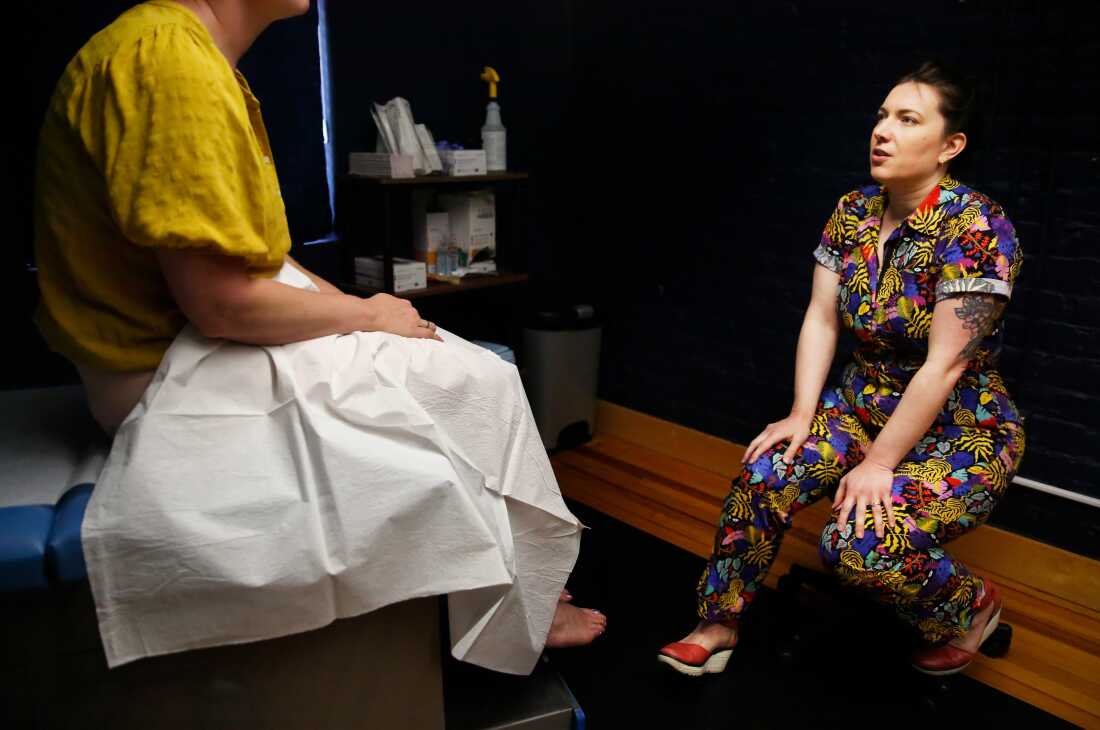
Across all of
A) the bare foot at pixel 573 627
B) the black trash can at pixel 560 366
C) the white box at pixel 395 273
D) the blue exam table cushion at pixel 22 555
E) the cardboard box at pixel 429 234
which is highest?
the cardboard box at pixel 429 234

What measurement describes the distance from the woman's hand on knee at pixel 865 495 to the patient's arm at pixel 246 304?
1.00 meters

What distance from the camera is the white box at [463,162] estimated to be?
102 inches

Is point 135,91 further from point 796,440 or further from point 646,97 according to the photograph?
point 646,97

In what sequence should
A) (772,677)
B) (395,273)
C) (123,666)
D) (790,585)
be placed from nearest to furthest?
1. (123,666)
2. (772,677)
3. (790,585)
4. (395,273)

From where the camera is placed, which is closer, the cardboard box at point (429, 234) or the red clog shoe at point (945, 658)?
the red clog shoe at point (945, 658)

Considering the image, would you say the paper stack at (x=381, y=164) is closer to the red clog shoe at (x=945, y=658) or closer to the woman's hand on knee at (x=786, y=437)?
the woman's hand on knee at (x=786, y=437)

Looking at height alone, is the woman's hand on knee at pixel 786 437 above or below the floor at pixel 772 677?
above

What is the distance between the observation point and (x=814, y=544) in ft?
7.91

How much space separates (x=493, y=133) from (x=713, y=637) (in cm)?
170

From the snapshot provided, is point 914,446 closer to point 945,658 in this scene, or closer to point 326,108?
point 945,658

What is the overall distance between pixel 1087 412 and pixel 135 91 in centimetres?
218

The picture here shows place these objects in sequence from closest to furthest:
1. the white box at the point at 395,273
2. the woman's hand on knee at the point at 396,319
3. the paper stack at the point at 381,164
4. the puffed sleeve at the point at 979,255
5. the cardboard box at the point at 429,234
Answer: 1. the woman's hand on knee at the point at 396,319
2. the puffed sleeve at the point at 979,255
3. the paper stack at the point at 381,164
4. the white box at the point at 395,273
5. the cardboard box at the point at 429,234

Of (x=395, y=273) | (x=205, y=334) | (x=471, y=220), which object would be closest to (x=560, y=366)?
(x=471, y=220)

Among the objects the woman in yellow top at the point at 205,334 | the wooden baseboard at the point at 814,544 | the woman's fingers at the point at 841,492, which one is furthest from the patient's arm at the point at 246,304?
the wooden baseboard at the point at 814,544
